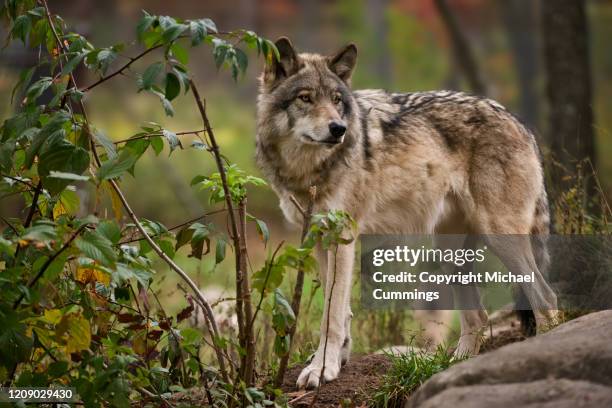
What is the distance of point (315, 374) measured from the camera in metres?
4.16

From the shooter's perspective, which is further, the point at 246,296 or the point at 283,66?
the point at 283,66

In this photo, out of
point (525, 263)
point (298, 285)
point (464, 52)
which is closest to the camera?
point (298, 285)

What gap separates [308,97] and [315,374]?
1701 mm

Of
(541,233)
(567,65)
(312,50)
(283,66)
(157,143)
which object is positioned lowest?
(541,233)

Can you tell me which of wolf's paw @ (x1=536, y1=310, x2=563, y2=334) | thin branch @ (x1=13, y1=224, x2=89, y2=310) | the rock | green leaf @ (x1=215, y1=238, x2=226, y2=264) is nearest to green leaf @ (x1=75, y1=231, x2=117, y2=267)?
thin branch @ (x1=13, y1=224, x2=89, y2=310)

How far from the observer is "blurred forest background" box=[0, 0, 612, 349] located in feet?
53.9

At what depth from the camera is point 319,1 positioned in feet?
75.7

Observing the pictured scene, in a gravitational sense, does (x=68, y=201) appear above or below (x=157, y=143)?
below

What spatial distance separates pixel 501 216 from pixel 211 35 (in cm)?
292

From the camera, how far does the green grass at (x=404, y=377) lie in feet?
12.3

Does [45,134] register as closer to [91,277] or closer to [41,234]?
[41,234]

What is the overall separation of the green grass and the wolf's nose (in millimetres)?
1405

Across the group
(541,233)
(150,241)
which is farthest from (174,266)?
(541,233)

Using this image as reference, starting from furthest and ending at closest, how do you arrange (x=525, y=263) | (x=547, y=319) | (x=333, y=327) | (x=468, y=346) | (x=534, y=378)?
(x=525, y=263), (x=468, y=346), (x=547, y=319), (x=333, y=327), (x=534, y=378)
